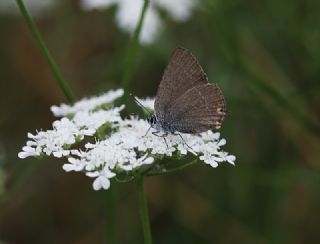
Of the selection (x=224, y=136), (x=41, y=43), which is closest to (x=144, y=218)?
(x=41, y=43)

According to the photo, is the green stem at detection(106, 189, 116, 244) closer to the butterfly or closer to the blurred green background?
the butterfly

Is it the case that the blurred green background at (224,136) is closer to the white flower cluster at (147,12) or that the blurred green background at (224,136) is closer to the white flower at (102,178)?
the white flower cluster at (147,12)

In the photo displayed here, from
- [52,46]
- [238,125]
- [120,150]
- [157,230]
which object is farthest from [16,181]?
[52,46]

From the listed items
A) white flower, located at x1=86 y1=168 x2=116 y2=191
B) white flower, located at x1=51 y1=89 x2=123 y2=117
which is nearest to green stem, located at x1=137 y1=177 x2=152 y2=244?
white flower, located at x1=86 y1=168 x2=116 y2=191

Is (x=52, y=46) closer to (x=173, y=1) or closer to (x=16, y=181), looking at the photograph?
(x=173, y=1)

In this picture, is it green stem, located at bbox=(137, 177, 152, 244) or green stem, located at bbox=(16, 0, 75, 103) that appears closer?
green stem, located at bbox=(137, 177, 152, 244)

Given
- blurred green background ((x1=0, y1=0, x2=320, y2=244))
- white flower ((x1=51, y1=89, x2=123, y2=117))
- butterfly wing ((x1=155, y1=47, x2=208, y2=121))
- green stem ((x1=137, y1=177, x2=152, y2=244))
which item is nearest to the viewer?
green stem ((x1=137, y1=177, x2=152, y2=244))

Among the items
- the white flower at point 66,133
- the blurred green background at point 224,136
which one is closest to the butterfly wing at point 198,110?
the white flower at point 66,133
